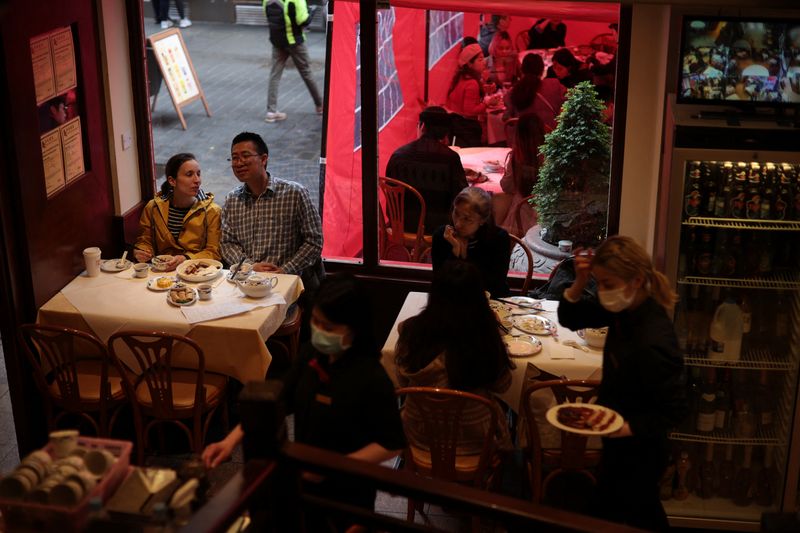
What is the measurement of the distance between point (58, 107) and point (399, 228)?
2.10 meters

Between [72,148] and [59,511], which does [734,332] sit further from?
[72,148]

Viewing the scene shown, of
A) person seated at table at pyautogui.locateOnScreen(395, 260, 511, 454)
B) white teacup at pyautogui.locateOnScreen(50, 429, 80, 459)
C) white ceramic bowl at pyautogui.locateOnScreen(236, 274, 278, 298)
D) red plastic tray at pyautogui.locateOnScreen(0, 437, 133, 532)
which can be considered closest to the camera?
red plastic tray at pyautogui.locateOnScreen(0, 437, 133, 532)

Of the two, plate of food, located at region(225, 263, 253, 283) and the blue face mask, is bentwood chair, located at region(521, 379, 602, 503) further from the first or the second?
plate of food, located at region(225, 263, 253, 283)

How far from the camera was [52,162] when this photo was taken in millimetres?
5156

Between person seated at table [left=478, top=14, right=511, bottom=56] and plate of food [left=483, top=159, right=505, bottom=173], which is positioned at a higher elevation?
person seated at table [left=478, top=14, right=511, bottom=56]

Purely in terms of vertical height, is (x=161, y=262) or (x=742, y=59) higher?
(x=742, y=59)

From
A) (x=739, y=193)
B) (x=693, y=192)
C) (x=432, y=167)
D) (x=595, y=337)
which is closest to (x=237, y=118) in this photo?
(x=432, y=167)

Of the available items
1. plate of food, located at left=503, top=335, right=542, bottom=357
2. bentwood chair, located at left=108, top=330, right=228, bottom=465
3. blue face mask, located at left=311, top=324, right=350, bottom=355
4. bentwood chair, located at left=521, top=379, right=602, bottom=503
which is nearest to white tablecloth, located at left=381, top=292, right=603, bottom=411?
plate of food, located at left=503, top=335, right=542, bottom=357

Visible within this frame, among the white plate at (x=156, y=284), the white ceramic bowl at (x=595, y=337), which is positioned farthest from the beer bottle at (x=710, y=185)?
the white plate at (x=156, y=284)

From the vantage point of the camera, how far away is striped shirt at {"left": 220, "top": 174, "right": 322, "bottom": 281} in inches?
223

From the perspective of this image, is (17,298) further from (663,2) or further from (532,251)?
(663,2)

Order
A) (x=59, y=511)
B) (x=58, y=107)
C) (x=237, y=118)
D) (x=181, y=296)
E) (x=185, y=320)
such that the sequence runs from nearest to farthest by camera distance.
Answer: (x=59, y=511)
(x=185, y=320)
(x=181, y=296)
(x=58, y=107)
(x=237, y=118)

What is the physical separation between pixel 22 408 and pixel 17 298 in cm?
59

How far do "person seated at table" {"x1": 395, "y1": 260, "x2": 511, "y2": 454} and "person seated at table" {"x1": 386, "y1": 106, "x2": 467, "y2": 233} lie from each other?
194 cm
